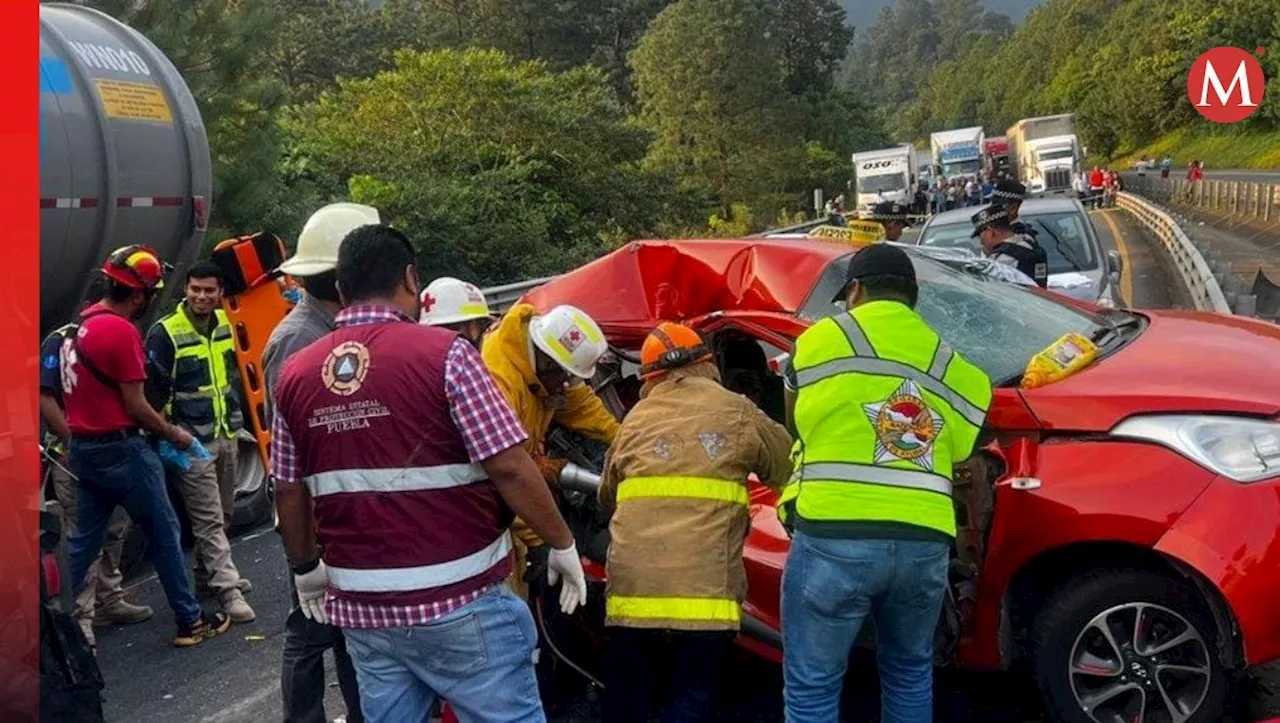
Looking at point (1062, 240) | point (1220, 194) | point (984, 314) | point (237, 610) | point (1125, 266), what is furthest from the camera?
point (1220, 194)

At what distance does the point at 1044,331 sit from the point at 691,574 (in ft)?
6.25

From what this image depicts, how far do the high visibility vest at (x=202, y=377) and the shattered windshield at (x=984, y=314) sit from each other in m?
3.19

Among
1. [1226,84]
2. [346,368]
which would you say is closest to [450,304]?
[346,368]

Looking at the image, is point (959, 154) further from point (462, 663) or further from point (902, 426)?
point (462, 663)

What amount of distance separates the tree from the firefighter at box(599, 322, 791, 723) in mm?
13012

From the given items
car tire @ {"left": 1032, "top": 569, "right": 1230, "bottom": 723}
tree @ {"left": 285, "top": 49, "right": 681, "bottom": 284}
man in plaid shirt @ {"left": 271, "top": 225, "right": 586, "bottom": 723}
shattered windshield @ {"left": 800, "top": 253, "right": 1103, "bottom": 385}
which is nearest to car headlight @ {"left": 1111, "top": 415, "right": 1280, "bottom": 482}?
car tire @ {"left": 1032, "top": 569, "right": 1230, "bottom": 723}

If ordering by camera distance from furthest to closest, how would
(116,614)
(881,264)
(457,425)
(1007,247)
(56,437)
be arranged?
(1007,247) < (116,614) < (56,437) < (881,264) < (457,425)

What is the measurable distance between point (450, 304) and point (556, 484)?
0.78 m

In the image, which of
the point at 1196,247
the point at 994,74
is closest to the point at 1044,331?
the point at 1196,247

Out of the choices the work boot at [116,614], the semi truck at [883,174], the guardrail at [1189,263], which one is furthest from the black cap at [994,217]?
the semi truck at [883,174]

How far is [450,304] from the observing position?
4.55m

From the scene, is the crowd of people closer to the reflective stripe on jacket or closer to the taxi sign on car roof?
the reflective stripe on jacket

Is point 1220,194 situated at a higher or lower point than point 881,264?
lower

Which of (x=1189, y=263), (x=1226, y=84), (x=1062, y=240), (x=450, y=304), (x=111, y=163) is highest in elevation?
(x=111, y=163)
